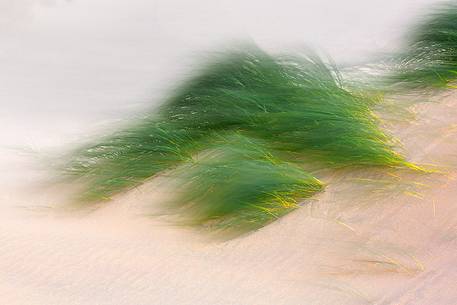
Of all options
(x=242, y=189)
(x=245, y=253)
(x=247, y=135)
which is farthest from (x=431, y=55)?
(x=245, y=253)

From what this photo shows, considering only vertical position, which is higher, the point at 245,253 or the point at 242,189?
the point at 242,189

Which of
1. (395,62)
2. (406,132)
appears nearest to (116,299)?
(406,132)

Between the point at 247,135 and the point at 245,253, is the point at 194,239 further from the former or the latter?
the point at 247,135

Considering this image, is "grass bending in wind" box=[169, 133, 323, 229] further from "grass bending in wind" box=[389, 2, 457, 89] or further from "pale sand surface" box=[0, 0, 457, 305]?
"grass bending in wind" box=[389, 2, 457, 89]

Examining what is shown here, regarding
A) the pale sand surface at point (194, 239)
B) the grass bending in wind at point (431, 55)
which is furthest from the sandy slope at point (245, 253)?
the grass bending in wind at point (431, 55)

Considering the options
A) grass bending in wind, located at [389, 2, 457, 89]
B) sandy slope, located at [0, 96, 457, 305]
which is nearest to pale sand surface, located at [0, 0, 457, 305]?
sandy slope, located at [0, 96, 457, 305]

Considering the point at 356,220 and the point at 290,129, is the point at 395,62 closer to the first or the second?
the point at 290,129
